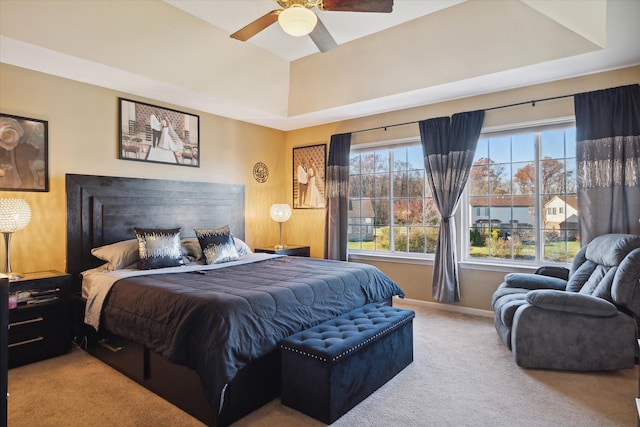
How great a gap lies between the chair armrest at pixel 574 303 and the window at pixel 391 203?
6.60 ft

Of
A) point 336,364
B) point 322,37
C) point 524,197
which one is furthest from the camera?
point 524,197

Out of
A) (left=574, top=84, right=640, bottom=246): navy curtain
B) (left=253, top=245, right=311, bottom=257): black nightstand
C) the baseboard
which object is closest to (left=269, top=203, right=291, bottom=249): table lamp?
(left=253, top=245, right=311, bottom=257): black nightstand

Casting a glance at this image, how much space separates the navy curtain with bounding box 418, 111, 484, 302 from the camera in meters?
4.36

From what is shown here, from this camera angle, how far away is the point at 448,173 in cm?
448

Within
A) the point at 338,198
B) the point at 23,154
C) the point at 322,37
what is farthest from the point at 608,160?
the point at 23,154

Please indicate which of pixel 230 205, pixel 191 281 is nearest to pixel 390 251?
pixel 230 205

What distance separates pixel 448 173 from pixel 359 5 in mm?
2454

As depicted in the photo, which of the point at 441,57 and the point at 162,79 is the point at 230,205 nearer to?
the point at 162,79

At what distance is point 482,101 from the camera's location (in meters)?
4.35

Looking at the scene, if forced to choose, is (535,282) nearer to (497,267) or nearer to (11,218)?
(497,267)

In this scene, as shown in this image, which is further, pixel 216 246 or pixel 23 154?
pixel 216 246

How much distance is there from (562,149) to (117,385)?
184 inches

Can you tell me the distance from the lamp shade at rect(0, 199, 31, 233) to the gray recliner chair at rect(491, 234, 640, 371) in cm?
416

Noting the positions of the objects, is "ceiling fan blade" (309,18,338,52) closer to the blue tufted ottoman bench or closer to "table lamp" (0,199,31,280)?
the blue tufted ottoman bench
